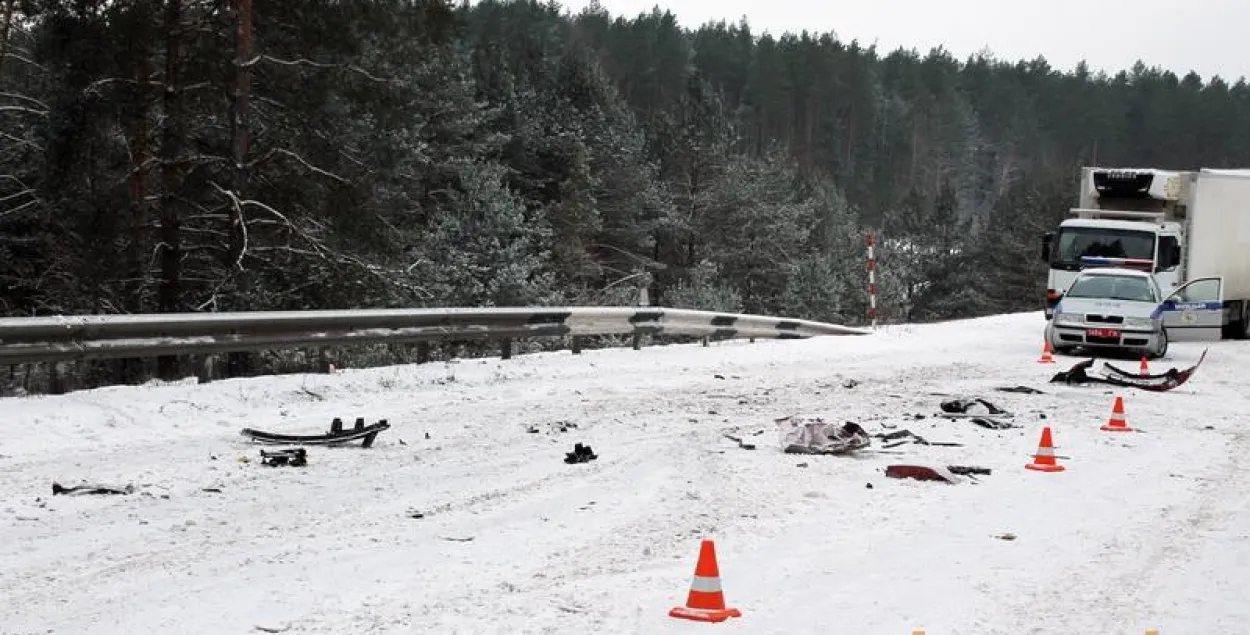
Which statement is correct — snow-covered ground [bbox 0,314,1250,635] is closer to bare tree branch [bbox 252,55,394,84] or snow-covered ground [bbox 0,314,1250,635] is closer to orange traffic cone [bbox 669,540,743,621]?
orange traffic cone [bbox 669,540,743,621]

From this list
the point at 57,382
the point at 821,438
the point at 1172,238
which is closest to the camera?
the point at 821,438

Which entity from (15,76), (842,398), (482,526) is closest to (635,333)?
(842,398)

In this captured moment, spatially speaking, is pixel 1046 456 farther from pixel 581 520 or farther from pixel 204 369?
pixel 204 369

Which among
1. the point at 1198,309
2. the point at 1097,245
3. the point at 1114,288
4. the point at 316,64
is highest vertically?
the point at 316,64

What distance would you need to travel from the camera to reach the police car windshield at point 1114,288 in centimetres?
2153

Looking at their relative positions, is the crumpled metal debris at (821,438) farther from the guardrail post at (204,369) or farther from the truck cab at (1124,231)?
the truck cab at (1124,231)

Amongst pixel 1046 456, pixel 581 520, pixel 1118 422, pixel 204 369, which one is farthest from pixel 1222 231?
pixel 581 520

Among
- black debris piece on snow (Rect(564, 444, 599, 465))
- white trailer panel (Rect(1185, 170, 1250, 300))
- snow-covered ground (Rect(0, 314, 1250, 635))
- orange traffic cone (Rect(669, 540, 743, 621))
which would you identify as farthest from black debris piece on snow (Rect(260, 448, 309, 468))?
white trailer panel (Rect(1185, 170, 1250, 300))

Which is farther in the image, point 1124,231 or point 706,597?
point 1124,231

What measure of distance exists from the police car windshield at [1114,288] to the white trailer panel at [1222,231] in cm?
497

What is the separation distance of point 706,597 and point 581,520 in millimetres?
2011

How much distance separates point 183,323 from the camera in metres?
11.6

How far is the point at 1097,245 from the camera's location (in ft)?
83.9

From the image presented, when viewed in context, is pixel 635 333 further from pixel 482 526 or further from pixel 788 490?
pixel 482 526
